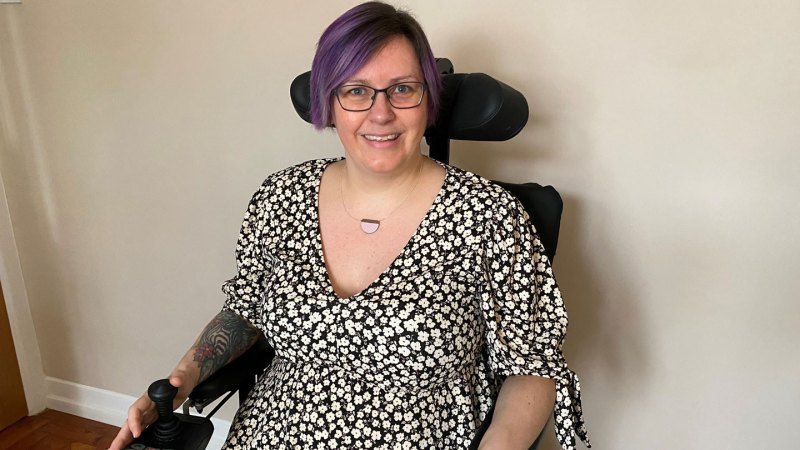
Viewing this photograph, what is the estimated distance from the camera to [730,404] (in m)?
1.58

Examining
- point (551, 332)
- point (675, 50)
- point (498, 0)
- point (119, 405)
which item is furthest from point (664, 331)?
point (119, 405)

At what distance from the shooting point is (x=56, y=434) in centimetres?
236

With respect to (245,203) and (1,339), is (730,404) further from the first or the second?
(1,339)

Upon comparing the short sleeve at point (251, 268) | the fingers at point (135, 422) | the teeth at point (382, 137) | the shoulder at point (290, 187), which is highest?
the teeth at point (382, 137)

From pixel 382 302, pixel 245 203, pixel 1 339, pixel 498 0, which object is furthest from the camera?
pixel 1 339

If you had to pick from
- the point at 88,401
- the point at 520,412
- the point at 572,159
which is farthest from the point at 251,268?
the point at 88,401

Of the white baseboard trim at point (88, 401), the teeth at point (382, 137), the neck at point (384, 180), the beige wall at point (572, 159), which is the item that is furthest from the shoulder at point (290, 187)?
the white baseboard trim at point (88, 401)

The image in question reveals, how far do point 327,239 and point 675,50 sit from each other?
0.86m

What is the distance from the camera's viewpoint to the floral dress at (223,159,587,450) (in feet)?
3.95

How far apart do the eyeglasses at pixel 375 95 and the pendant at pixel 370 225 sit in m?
0.24

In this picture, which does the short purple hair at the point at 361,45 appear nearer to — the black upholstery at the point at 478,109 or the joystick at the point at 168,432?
the black upholstery at the point at 478,109

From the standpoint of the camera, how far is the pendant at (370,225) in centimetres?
133

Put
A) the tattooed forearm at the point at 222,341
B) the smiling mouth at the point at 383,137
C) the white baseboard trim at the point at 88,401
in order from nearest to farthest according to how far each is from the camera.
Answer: the smiling mouth at the point at 383,137
the tattooed forearm at the point at 222,341
the white baseboard trim at the point at 88,401

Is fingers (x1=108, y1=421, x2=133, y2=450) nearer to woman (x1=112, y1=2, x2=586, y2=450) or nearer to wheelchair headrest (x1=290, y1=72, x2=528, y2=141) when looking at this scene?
woman (x1=112, y1=2, x2=586, y2=450)
